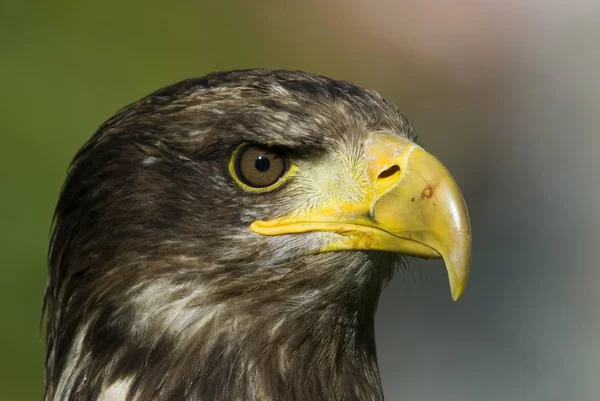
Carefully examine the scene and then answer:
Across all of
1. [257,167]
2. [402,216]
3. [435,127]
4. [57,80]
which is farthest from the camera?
[435,127]

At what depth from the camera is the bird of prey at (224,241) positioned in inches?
110

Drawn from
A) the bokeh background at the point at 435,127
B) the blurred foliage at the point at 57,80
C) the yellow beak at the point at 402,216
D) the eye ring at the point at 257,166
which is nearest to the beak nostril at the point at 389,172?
the yellow beak at the point at 402,216

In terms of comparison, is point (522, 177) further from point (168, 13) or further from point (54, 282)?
point (54, 282)

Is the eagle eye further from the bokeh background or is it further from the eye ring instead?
the bokeh background

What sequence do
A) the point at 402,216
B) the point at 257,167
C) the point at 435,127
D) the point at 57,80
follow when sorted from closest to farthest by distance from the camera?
the point at 402,216 → the point at 257,167 → the point at 57,80 → the point at 435,127

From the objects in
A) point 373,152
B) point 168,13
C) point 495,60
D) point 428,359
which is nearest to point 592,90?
point 495,60

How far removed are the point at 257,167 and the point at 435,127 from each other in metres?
6.26

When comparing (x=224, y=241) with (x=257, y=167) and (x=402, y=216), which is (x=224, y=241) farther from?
(x=402, y=216)

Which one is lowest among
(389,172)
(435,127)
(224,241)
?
(435,127)

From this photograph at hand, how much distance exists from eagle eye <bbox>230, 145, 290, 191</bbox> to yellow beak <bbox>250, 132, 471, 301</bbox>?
11 cm

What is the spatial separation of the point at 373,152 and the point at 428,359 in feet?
15.5

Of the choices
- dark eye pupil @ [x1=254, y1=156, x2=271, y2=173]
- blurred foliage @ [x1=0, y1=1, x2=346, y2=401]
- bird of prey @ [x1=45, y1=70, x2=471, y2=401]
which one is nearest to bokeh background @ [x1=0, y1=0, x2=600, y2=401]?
blurred foliage @ [x1=0, y1=1, x2=346, y2=401]

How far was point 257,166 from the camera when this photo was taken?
2809mm

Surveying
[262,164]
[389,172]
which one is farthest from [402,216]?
[262,164]
